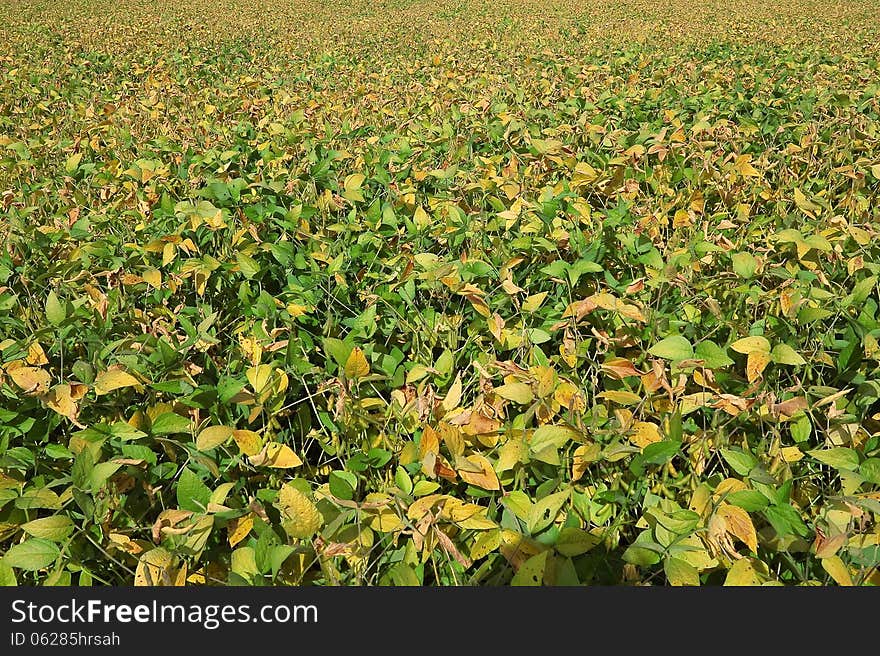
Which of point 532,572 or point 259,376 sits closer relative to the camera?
point 532,572

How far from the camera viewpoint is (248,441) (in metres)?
1.35

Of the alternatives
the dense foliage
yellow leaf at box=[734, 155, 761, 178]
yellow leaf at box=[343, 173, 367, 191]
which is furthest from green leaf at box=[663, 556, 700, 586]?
yellow leaf at box=[734, 155, 761, 178]

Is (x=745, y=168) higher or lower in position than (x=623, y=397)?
higher

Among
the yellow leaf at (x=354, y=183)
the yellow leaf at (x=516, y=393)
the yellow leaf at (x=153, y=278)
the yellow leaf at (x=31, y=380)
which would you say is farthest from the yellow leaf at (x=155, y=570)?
the yellow leaf at (x=354, y=183)

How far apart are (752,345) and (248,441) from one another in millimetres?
1122

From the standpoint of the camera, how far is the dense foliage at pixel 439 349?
1.25m

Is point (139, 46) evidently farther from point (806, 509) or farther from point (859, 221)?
point (806, 509)

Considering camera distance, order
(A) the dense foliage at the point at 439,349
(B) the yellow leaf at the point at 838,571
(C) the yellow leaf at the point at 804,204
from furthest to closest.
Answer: (C) the yellow leaf at the point at 804,204
(A) the dense foliage at the point at 439,349
(B) the yellow leaf at the point at 838,571

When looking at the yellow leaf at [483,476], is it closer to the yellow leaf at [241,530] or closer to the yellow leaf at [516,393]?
the yellow leaf at [516,393]

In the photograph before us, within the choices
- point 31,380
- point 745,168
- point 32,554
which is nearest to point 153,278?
point 31,380

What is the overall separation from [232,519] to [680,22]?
11.2 meters

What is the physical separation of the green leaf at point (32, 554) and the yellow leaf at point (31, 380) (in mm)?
333

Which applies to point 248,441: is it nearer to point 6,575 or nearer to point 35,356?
point 6,575

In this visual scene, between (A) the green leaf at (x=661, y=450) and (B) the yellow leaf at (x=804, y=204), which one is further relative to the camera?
(B) the yellow leaf at (x=804, y=204)
